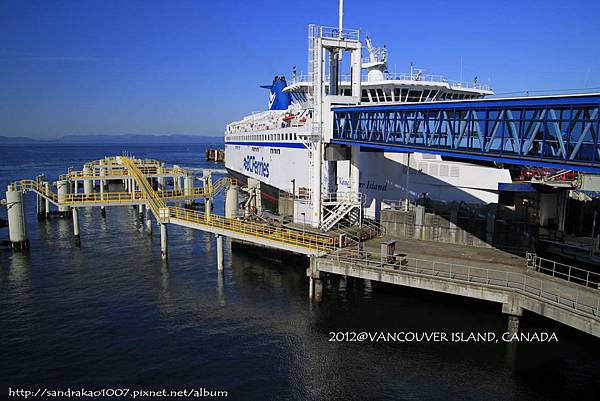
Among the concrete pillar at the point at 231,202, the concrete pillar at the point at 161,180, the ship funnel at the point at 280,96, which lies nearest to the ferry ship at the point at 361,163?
the concrete pillar at the point at 231,202

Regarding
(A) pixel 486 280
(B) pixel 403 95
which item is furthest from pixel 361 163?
(A) pixel 486 280

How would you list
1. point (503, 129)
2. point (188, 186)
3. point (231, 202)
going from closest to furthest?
1. point (503, 129)
2. point (231, 202)
3. point (188, 186)

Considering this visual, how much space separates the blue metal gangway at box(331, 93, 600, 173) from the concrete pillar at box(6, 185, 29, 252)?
88.6ft

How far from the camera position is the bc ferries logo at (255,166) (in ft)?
174

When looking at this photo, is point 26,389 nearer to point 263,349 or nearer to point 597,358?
point 263,349

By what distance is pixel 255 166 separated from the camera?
5791 cm

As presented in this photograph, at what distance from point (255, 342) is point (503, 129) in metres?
14.2

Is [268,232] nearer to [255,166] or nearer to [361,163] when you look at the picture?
[361,163]

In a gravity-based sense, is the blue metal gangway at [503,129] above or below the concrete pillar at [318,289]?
above

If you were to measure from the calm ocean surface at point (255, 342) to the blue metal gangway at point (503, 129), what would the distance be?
844 cm

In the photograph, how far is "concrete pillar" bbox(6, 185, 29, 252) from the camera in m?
37.1

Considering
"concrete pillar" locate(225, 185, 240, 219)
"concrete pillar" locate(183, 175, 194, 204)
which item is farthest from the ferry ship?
"concrete pillar" locate(183, 175, 194, 204)

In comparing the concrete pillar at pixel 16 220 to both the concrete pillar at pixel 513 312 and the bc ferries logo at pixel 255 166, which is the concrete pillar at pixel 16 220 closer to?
the bc ferries logo at pixel 255 166

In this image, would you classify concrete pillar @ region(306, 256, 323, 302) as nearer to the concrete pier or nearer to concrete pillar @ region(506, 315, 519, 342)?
the concrete pier
